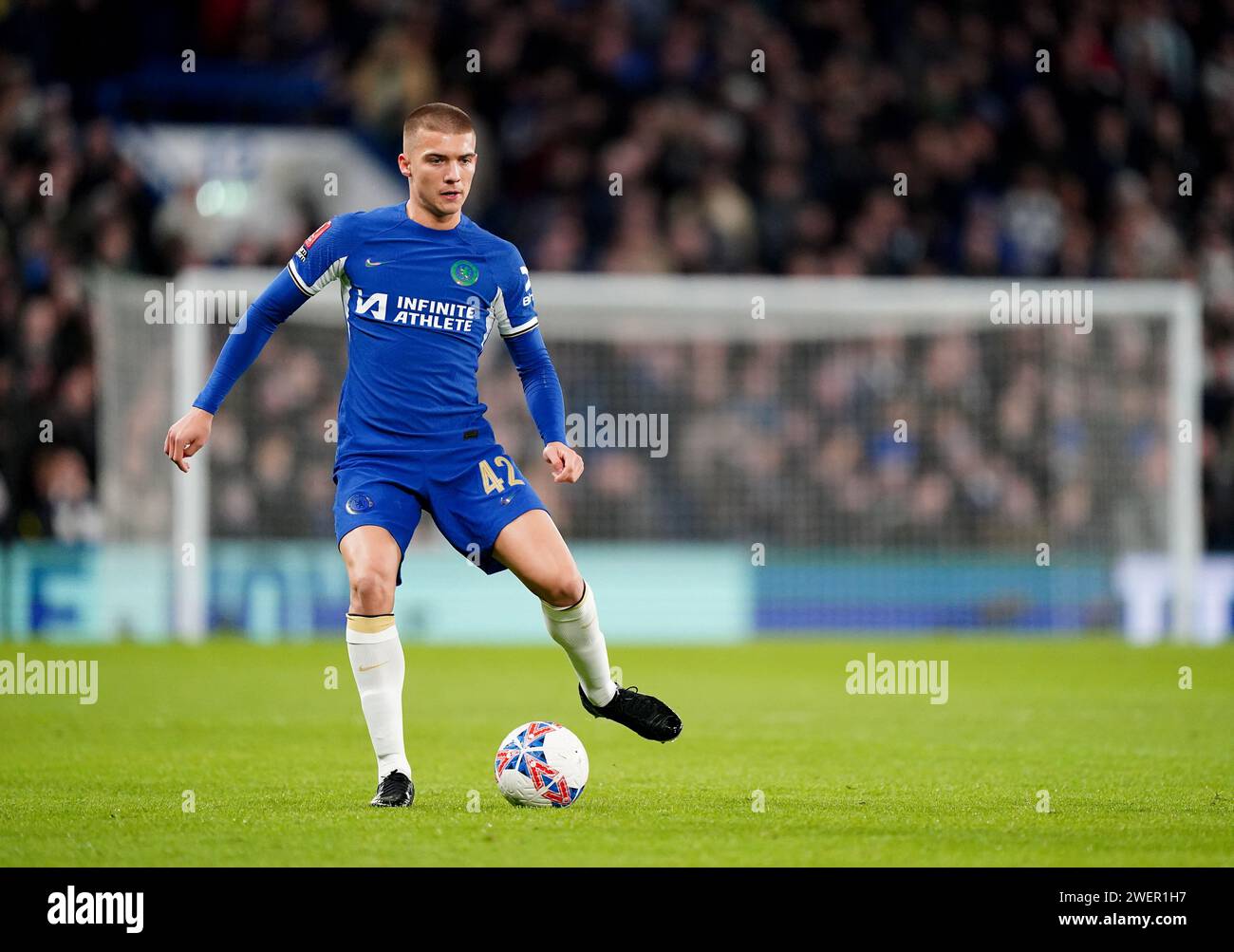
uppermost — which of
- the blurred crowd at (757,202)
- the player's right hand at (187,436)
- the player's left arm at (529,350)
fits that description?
the blurred crowd at (757,202)

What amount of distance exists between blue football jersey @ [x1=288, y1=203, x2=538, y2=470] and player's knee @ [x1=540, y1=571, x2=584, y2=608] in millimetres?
639

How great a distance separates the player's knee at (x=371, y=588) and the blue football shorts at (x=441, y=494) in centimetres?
17

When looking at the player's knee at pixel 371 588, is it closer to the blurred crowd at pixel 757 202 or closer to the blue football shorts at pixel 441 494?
the blue football shorts at pixel 441 494

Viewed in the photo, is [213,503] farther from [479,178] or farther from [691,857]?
[691,857]

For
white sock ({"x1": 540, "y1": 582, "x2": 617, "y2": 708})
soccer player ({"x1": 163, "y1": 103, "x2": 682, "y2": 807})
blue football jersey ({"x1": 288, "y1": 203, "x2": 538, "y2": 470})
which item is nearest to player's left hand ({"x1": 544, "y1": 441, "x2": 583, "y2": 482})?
soccer player ({"x1": 163, "y1": 103, "x2": 682, "y2": 807})

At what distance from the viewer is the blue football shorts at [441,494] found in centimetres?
670

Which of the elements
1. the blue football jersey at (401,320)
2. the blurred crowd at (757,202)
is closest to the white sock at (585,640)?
the blue football jersey at (401,320)

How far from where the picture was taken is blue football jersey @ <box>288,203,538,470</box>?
6.82m

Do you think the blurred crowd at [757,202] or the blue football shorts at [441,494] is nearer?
the blue football shorts at [441,494]

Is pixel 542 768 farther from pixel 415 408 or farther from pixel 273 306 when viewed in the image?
pixel 273 306

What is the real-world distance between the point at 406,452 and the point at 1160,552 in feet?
40.3

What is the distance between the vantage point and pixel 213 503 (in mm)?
16906

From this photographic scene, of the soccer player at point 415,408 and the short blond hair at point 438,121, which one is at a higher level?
the short blond hair at point 438,121
